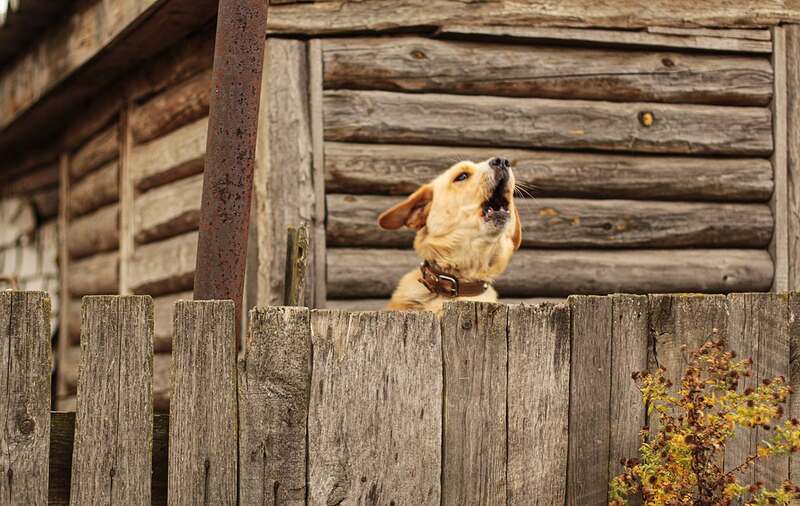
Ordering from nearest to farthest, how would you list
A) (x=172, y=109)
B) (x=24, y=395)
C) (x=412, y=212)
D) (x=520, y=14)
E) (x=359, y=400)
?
(x=24, y=395) → (x=359, y=400) → (x=412, y=212) → (x=520, y=14) → (x=172, y=109)

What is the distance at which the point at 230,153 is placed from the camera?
335cm

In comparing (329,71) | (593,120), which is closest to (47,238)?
(329,71)

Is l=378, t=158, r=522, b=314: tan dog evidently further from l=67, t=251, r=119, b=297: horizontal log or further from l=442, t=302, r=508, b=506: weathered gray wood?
l=67, t=251, r=119, b=297: horizontal log

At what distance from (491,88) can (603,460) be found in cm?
349

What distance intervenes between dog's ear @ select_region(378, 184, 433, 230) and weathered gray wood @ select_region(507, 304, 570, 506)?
229 centimetres

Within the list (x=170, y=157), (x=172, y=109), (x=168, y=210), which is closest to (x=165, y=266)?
(x=168, y=210)

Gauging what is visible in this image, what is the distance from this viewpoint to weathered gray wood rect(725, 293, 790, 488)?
295cm

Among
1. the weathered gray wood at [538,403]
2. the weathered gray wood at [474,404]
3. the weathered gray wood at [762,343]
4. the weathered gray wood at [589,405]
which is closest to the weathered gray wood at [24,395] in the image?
the weathered gray wood at [474,404]

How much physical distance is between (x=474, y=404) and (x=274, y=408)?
571 mm

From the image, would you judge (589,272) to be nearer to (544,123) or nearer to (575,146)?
(575,146)

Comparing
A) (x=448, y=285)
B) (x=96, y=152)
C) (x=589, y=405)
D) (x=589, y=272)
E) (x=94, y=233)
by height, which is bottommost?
(x=589, y=405)

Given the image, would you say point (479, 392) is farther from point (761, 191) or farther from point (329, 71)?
point (761, 191)

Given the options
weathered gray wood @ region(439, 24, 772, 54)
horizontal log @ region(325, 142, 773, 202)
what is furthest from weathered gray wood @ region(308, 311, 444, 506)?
weathered gray wood @ region(439, 24, 772, 54)

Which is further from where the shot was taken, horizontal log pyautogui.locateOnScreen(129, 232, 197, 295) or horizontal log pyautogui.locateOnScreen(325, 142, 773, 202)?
horizontal log pyautogui.locateOnScreen(129, 232, 197, 295)
